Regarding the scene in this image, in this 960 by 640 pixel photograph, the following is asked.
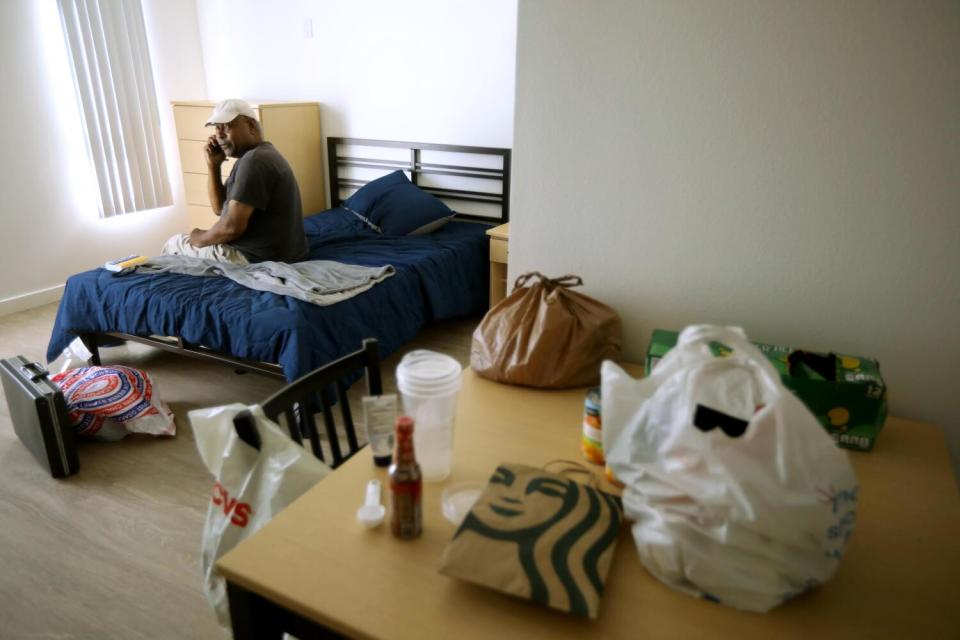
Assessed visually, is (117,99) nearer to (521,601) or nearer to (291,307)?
(291,307)

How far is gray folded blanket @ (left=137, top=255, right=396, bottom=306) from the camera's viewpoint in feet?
8.95

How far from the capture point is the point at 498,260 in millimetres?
3479

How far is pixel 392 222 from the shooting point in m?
3.83

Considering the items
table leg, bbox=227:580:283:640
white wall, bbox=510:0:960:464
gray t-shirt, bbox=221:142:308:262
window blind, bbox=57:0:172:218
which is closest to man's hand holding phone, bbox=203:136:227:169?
gray t-shirt, bbox=221:142:308:262

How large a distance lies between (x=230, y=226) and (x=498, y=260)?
1.38 meters

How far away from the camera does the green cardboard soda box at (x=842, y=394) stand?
1.22 m

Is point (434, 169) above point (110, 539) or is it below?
above

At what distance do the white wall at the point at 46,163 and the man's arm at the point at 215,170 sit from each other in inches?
52.5

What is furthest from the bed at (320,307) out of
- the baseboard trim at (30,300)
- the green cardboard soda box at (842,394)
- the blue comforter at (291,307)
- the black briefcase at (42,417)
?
the green cardboard soda box at (842,394)

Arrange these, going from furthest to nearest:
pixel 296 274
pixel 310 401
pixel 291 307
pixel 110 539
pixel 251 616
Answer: pixel 296 274 → pixel 291 307 → pixel 110 539 → pixel 310 401 → pixel 251 616

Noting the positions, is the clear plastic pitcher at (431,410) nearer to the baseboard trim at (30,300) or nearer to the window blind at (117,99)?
the baseboard trim at (30,300)

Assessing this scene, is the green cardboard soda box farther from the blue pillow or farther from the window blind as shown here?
the window blind

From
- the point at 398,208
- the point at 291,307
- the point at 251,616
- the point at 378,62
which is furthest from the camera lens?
the point at 378,62

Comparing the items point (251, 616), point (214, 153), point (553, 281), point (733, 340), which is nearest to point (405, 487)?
point (251, 616)
